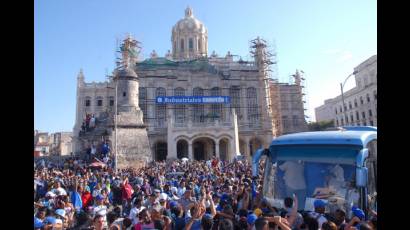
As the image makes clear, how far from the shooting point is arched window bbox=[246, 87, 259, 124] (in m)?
46.5

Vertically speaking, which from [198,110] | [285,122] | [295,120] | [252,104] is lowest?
[285,122]

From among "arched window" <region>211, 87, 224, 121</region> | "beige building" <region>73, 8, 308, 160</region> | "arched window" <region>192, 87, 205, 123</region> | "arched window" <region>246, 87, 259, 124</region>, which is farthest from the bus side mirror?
"arched window" <region>246, 87, 259, 124</region>

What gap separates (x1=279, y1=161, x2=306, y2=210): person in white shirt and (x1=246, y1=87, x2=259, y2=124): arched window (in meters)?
38.2

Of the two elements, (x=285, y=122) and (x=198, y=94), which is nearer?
(x=198, y=94)

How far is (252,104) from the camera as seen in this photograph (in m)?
47.2

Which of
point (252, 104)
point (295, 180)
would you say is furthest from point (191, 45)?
point (295, 180)

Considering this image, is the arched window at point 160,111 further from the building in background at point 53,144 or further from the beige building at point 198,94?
the building in background at point 53,144

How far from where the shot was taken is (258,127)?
146ft

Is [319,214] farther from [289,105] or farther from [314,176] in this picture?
[289,105]

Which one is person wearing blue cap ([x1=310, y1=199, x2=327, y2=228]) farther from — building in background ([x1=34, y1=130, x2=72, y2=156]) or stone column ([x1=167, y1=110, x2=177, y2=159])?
building in background ([x1=34, y1=130, x2=72, y2=156])

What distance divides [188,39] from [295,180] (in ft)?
156
